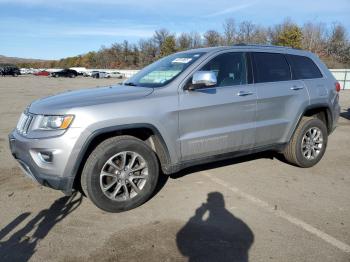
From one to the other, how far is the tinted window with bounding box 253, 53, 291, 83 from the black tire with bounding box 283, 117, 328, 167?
0.81 metres

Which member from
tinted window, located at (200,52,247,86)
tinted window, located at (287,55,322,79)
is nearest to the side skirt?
A: tinted window, located at (200,52,247,86)

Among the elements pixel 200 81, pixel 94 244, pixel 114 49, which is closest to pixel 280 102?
pixel 200 81

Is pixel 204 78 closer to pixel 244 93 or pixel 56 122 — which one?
pixel 244 93

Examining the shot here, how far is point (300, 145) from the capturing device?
18.7 ft

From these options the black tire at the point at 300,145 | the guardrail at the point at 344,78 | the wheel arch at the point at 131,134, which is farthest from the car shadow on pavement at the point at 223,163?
the guardrail at the point at 344,78

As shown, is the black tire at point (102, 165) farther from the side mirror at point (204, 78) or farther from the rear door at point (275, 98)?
the rear door at point (275, 98)

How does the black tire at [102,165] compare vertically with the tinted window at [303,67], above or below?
below

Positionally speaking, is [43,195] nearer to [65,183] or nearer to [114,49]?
[65,183]

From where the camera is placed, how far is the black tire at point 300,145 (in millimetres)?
5684

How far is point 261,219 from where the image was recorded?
13.1ft

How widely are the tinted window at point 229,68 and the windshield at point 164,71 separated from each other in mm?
229

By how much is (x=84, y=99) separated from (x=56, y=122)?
44cm

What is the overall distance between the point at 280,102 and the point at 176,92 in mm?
1745

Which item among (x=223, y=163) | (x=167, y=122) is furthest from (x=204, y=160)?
(x=223, y=163)
